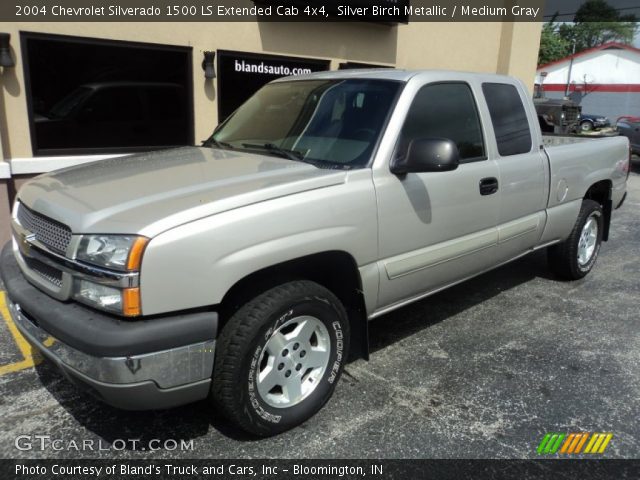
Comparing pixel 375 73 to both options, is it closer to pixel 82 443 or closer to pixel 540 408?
pixel 540 408

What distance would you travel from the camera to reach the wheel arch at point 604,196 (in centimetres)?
539

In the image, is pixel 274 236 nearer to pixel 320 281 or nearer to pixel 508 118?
pixel 320 281

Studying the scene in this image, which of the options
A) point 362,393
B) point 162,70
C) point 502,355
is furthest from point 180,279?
point 162,70

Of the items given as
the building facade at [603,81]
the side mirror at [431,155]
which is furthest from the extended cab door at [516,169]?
the building facade at [603,81]

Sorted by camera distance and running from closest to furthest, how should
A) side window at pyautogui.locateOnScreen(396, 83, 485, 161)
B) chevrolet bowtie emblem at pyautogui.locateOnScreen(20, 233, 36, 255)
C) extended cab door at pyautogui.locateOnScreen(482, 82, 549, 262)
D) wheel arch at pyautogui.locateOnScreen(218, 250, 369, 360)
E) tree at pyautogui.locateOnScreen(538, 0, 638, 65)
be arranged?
wheel arch at pyautogui.locateOnScreen(218, 250, 369, 360) < chevrolet bowtie emblem at pyautogui.locateOnScreen(20, 233, 36, 255) < side window at pyautogui.locateOnScreen(396, 83, 485, 161) < extended cab door at pyautogui.locateOnScreen(482, 82, 549, 262) < tree at pyautogui.locateOnScreen(538, 0, 638, 65)

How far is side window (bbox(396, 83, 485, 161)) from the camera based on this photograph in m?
3.38

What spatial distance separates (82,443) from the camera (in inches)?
111

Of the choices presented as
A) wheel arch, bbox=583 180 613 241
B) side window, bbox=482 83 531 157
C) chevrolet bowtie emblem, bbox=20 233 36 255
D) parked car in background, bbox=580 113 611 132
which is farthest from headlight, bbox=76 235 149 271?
parked car in background, bbox=580 113 611 132

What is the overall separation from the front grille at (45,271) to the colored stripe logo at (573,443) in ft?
8.25

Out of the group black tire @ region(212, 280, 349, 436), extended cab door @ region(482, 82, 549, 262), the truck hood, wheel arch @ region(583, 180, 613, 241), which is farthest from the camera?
wheel arch @ region(583, 180, 613, 241)

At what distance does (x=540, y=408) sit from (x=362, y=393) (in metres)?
1.03

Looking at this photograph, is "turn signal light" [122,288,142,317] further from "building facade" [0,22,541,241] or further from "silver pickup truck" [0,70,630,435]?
"building facade" [0,22,541,241]

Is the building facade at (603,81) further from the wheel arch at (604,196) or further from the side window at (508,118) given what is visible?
the side window at (508,118)

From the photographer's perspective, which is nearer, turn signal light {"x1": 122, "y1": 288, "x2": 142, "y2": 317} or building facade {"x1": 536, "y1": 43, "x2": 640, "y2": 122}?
turn signal light {"x1": 122, "y1": 288, "x2": 142, "y2": 317}
